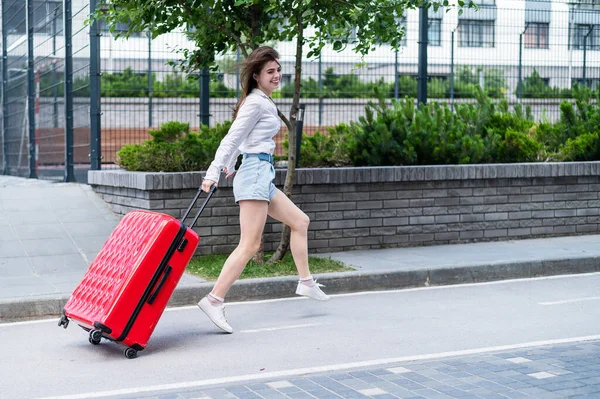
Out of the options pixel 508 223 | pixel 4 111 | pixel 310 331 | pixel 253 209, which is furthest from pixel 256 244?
pixel 4 111

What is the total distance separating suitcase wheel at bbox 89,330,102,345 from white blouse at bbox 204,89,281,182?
5.08 ft

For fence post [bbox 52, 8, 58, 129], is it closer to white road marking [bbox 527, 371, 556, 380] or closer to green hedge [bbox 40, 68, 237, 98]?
green hedge [bbox 40, 68, 237, 98]

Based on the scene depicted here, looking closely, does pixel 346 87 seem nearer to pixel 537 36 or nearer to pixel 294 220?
pixel 537 36

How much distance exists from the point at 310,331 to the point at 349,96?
8.38 meters

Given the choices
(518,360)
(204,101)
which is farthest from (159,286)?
(204,101)

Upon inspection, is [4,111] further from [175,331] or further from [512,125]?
[175,331]

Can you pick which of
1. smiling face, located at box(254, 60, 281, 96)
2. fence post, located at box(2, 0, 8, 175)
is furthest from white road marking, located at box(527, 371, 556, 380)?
fence post, located at box(2, 0, 8, 175)

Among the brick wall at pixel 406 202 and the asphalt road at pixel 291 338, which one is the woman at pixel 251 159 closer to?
the asphalt road at pixel 291 338

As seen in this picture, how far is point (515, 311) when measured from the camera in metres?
7.82

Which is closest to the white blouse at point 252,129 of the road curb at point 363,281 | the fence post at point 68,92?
the road curb at point 363,281

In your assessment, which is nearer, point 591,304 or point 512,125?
point 591,304

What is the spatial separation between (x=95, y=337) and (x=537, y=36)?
1020 centimetres

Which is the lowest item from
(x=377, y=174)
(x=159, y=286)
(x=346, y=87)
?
(x=159, y=286)

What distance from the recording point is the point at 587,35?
14.9 metres
